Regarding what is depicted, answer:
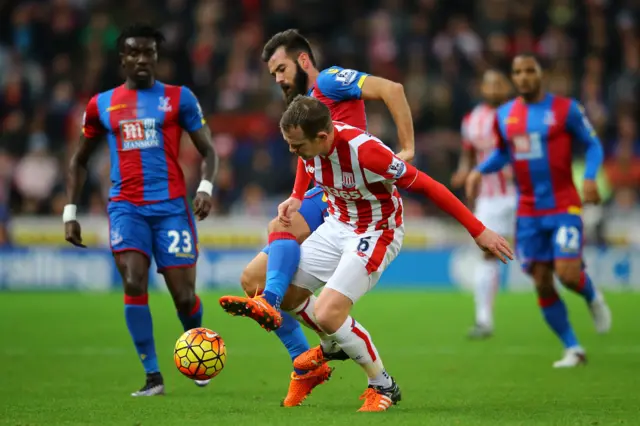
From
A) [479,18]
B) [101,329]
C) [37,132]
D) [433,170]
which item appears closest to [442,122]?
[433,170]

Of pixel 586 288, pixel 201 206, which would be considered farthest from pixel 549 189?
pixel 201 206

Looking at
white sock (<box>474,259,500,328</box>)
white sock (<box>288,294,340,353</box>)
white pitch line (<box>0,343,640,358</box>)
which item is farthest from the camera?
white sock (<box>474,259,500,328</box>)

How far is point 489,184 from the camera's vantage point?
40.4 feet

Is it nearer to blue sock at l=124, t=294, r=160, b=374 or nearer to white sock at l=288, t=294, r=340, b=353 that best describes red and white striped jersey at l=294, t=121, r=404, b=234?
white sock at l=288, t=294, r=340, b=353

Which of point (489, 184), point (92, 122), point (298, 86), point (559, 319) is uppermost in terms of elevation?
point (298, 86)

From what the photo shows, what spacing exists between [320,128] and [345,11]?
659 inches

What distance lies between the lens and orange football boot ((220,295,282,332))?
232 inches

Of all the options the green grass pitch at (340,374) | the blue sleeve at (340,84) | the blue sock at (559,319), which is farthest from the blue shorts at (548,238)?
the blue sleeve at (340,84)

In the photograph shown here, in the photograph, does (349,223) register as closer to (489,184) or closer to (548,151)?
(548,151)

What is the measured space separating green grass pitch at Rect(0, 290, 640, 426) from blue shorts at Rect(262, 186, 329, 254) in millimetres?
1166

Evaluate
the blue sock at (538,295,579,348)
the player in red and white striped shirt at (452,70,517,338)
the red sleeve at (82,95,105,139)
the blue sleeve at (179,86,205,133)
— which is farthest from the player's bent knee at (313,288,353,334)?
the player in red and white striped shirt at (452,70,517,338)

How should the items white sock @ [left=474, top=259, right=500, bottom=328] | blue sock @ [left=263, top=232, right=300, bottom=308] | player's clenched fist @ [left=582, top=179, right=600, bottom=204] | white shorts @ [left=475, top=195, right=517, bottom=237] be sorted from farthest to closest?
white shorts @ [left=475, top=195, right=517, bottom=237] → white sock @ [left=474, top=259, right=500, bottom=328] → player's clenched fist @ [left=582, top=179, right=600, bottom=204] → blue sock @ [left=263, top=232, right=300, bottom=308]

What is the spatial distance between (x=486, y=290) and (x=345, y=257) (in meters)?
5.65

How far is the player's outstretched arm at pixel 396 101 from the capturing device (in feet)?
22.2
